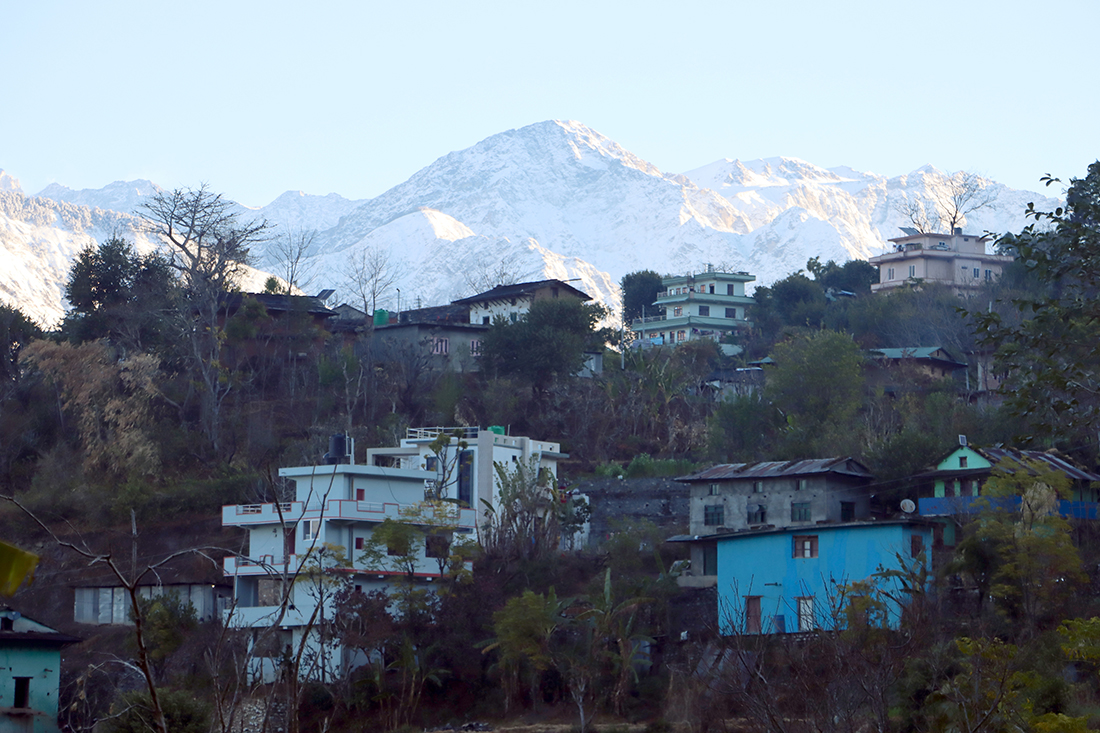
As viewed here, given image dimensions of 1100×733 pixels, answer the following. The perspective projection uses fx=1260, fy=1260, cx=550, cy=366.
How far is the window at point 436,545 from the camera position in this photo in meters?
46.3

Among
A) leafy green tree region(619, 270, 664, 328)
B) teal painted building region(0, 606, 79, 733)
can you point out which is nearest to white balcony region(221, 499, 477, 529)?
teal painted building region(0, 606, 79, 733)

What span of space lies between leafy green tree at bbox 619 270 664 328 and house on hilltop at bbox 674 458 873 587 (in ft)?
164

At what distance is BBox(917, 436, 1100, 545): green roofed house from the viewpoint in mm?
41562

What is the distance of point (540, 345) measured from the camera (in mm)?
63125

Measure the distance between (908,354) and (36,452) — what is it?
140 feet

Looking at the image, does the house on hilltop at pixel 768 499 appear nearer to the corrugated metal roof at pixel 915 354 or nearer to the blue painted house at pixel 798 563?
the blue painted house at pixel 798 563

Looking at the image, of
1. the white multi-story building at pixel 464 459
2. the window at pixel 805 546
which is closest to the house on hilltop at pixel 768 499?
the window at pixel 805 546

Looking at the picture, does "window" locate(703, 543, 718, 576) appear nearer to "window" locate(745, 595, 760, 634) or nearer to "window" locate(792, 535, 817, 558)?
"window" locate(745, 595, 760, 634)

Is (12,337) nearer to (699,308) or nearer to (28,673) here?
(28,673)

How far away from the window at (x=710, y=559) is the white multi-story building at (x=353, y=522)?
9.00 metres

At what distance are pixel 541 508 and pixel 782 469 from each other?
9857 millimetres

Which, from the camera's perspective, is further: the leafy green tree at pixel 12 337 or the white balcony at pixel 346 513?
the leafy green tree at pixel 12 337

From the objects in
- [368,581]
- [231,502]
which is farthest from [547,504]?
[231,502]

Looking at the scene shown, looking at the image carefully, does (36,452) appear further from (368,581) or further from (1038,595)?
(1038,595)
